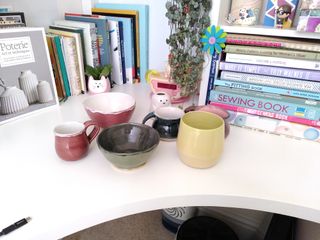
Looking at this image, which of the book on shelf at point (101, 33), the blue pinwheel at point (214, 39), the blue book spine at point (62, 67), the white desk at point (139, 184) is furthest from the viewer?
the book on shelf at point (101, 33)

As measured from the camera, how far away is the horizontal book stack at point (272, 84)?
0.65 meters

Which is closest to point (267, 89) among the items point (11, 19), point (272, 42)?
point (272, 42)

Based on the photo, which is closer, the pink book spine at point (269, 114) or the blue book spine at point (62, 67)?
the pink book spine at point (269, 114)

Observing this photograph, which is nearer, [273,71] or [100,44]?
[273,71]

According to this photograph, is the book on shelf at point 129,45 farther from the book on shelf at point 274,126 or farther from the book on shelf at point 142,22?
the book on shelf at point 274,126

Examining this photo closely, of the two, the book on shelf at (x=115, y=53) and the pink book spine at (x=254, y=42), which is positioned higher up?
the pink book spine at (x=254, y=42)

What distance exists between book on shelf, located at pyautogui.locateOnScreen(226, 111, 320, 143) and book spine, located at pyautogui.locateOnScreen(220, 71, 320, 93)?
10cm

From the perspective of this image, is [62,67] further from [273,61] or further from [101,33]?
[273,61]

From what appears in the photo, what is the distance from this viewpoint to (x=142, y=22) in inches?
39.4

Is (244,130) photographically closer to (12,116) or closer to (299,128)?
(299,128)

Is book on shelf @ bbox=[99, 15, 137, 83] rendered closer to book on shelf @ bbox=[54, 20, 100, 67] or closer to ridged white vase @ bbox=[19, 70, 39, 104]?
book on shelf @ bbox=[54, 20, 100, 67]

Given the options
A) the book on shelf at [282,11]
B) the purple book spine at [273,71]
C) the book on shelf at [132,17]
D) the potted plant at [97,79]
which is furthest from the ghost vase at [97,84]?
the book on shelf at [282,11]

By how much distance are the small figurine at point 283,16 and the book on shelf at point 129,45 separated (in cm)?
55

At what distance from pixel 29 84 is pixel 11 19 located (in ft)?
0.69
